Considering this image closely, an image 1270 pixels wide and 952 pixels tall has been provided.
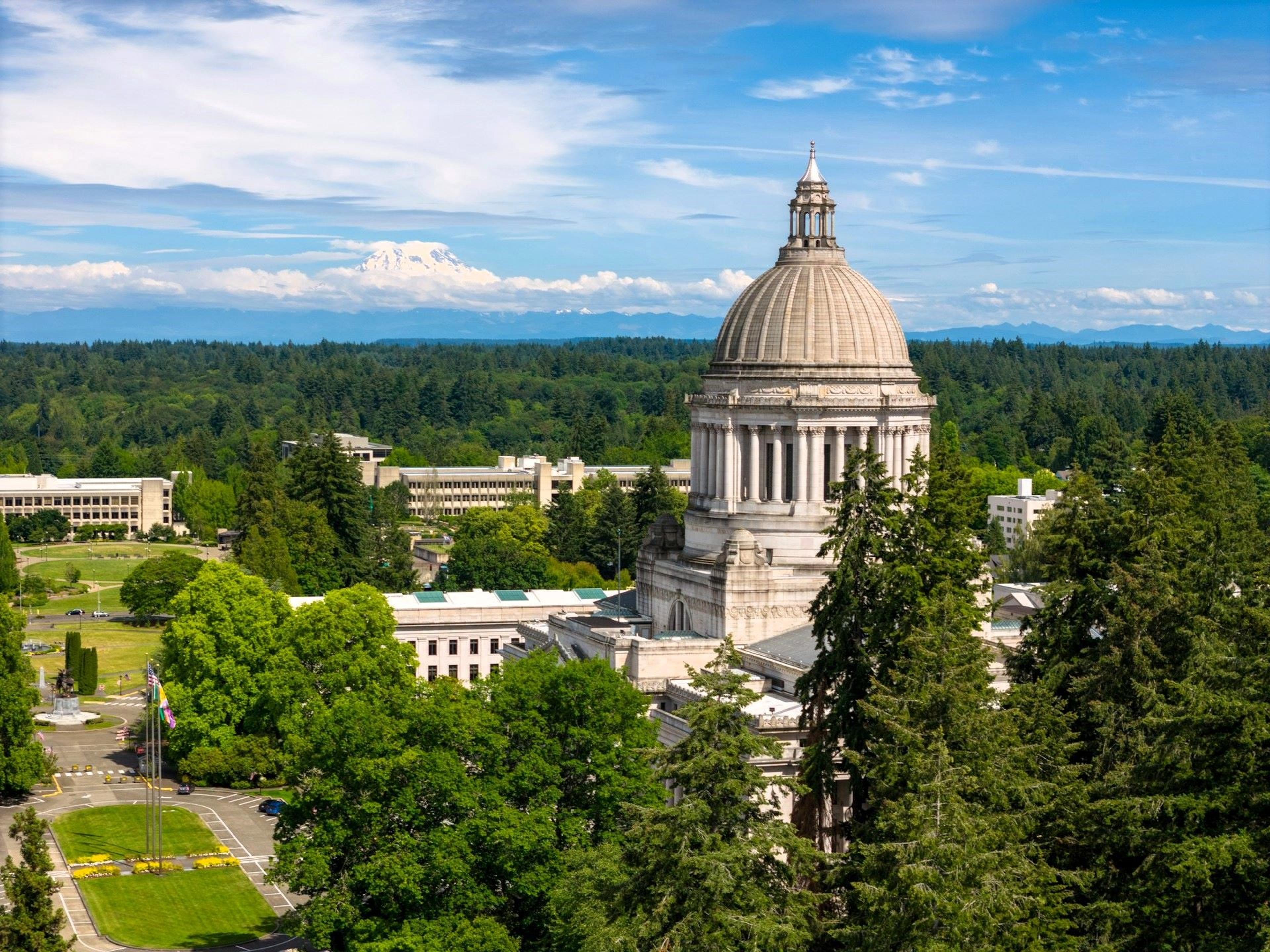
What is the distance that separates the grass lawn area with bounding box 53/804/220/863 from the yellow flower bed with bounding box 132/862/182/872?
2.30 ft

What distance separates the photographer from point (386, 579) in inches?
5384

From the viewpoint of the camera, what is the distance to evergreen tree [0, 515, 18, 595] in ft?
504

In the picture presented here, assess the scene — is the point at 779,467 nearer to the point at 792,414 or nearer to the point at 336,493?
the point at 792,414

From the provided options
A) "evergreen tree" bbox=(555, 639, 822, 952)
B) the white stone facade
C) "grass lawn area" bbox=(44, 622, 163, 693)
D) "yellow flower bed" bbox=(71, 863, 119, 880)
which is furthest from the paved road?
"evergreen tree" bbox=(555, 639, 822, 952)

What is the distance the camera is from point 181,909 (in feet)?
238

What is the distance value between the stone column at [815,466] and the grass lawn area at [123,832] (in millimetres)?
30186

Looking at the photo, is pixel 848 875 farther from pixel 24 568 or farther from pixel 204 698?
pixel 24 568

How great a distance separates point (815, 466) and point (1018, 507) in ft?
307

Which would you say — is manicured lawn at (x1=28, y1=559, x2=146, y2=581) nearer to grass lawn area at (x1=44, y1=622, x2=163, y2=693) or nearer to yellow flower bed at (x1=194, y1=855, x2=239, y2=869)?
grass lawn area at (x1=44, y1=622, x2=163, y2=693)

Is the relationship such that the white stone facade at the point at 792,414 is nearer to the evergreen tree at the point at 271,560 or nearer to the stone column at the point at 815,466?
the stone column at the point at 815,466

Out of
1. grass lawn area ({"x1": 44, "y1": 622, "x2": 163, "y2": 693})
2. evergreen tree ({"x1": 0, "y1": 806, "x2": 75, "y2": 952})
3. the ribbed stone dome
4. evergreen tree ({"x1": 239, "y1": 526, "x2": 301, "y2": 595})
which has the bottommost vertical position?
grass lawn area ({"x1": 44, "y1": 622, "x2": 163, "y2": 693})

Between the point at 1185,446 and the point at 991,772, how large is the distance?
60.3 meters

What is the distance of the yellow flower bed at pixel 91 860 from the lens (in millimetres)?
77875

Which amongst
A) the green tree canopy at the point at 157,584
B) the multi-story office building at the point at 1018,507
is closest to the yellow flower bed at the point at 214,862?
the green tree canopy at the point at 157,584
